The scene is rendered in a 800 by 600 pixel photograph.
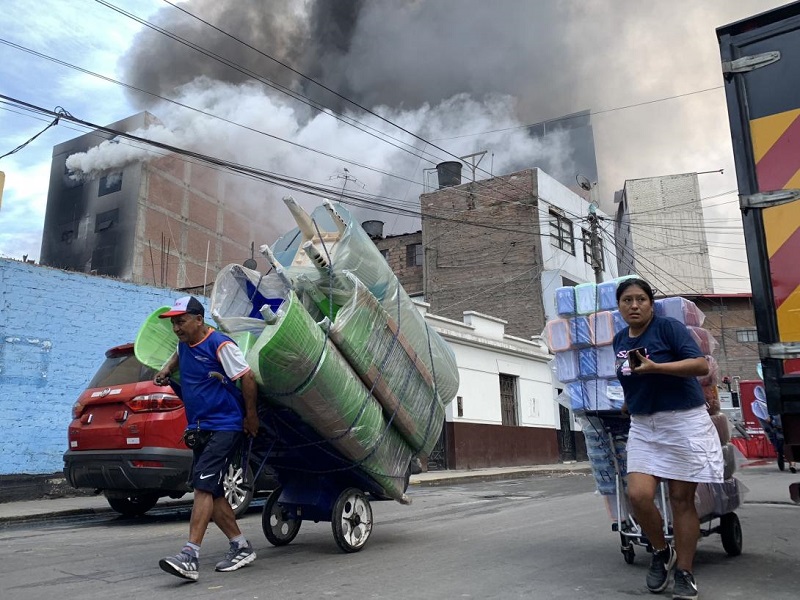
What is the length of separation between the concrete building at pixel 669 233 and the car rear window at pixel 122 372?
41.3 meters

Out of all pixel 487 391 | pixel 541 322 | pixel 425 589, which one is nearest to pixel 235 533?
pixel 425 589

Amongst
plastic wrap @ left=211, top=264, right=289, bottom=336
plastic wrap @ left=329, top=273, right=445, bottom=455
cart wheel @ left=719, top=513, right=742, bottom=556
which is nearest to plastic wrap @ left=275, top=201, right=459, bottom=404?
plastic wrap @ left=329, top=273, right=445, bottom=455

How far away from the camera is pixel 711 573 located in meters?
4.18

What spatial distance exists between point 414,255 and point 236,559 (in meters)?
29.1

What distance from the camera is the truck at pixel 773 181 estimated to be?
3236 mm

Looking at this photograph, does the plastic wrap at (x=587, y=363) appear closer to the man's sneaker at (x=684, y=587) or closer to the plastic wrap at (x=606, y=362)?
the plastic wrap at (x=606, y=362)

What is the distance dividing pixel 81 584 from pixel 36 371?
7.59 metres

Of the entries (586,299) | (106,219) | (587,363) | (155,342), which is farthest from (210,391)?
(106,219)

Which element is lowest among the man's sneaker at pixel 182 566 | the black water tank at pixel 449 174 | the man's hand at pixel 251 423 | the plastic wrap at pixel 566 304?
the man's sneaker at pixel 182 566

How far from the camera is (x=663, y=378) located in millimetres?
3695

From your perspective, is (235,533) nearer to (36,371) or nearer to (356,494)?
(356,494)

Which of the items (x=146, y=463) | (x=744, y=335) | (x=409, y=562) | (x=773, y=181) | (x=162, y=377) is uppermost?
(x=744, y=335)

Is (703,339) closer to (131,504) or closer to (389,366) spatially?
(389,366)

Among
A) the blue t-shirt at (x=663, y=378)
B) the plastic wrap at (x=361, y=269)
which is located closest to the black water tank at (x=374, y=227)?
the plastic wrap at (x=361, y=269)
